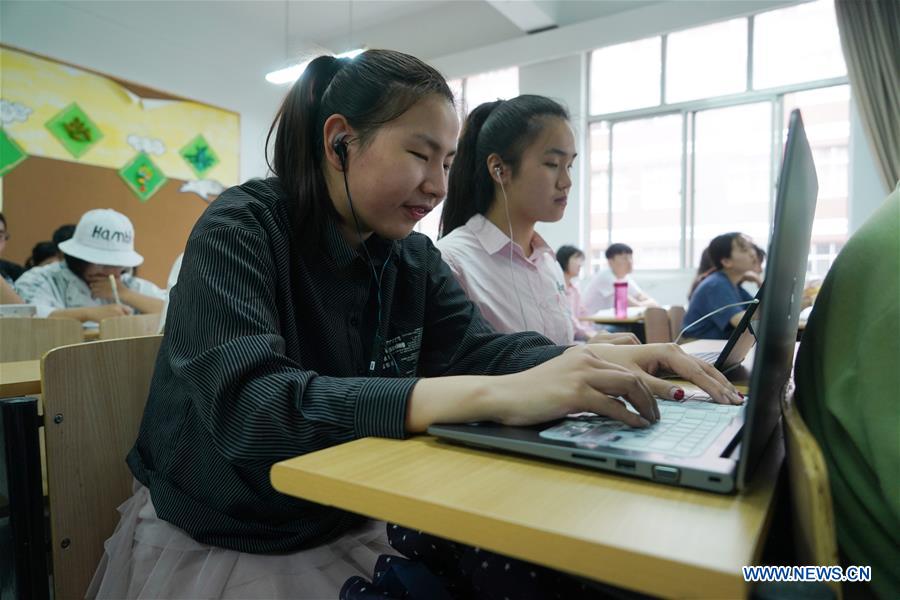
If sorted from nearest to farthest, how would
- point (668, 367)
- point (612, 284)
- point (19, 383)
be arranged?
1. point (668, 367)
2. point (19, 383)
3. point (612, 284)

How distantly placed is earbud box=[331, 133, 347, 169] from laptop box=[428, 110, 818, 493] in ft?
1.71

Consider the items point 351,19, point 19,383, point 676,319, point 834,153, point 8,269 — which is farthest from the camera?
point 351,19

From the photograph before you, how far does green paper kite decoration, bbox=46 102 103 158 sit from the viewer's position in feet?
15.6

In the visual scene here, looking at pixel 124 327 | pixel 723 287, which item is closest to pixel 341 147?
pixel 124 327

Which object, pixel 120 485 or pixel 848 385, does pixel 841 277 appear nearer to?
pixel 848 385

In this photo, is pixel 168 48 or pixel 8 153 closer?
pixel 8 153

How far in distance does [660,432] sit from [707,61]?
6.28m

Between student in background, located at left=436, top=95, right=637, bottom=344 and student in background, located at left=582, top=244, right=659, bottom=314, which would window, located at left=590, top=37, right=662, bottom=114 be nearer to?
student in background, located at left=582, top=244, right=659, bottom=314

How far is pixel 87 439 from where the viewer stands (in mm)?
982

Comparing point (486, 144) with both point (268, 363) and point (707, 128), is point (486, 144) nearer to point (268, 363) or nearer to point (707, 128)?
point (268, 363)

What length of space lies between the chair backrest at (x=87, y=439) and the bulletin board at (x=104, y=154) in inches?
176

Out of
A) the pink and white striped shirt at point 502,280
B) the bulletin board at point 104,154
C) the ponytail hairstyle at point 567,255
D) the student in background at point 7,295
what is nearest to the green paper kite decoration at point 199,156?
the bulletin board at point 104,154

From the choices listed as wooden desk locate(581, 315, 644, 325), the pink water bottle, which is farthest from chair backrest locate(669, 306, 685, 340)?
the pink water bottle

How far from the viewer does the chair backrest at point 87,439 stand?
0.93 meters
